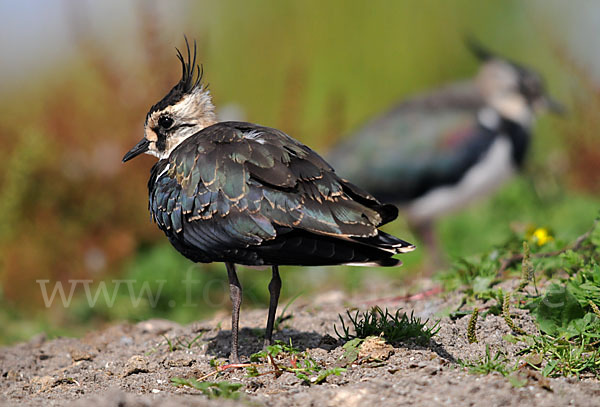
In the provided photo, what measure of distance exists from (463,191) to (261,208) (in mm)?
4598

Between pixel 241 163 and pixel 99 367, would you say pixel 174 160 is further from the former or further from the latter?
pixel 99 367

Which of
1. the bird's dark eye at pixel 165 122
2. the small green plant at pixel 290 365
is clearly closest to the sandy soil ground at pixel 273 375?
the small green plant at pixel 290 365

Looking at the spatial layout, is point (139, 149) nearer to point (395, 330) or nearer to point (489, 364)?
point (395, 330)

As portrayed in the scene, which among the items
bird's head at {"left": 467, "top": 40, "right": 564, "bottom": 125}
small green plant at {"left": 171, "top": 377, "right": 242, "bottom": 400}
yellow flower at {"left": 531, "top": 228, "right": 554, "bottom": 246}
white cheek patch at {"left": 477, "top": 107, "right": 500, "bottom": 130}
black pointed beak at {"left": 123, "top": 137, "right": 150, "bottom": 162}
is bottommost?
small green plant at {"left": 171, "top": 377, "right": 242, "bottom": 400}

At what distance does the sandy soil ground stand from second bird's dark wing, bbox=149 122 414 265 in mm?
608

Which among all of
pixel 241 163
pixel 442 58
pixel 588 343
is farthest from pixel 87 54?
pixel 588 343

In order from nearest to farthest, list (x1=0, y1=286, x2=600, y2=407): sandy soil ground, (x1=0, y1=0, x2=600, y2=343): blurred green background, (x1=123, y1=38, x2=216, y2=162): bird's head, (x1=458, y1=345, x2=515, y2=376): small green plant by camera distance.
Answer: (x1=0, y1=286, x2=600, y2=407): sandy soil ground
(x1=458, y1=345, x2=515, y2=376): small green plant
(x1=123, y1=38, x2=216, y2=162): bird's head
(x1=0, y1=0, x2=600, y2=343): blurred green background

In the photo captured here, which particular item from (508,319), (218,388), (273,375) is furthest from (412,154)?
(218,388)

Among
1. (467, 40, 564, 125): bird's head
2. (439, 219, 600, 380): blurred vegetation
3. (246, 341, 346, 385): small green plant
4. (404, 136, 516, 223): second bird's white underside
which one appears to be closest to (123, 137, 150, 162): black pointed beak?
(246, 341, 346, 385): small green plant

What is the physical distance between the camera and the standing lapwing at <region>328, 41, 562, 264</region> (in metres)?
8.07

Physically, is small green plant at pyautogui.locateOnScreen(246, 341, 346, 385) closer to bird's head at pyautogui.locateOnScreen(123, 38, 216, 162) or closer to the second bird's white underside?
bird's head at pyautogui.locateOnScreen(123, 38, 216, 162)

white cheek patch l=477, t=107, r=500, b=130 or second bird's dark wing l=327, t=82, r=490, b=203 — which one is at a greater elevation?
white cheek patch l=477, t=107, r=500, b=130

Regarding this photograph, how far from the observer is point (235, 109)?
376 inches

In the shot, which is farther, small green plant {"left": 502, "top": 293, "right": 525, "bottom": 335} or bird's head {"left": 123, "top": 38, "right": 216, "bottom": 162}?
bird's head {"left": 123, "top": 38, "right": 216, "bottom": 162}
